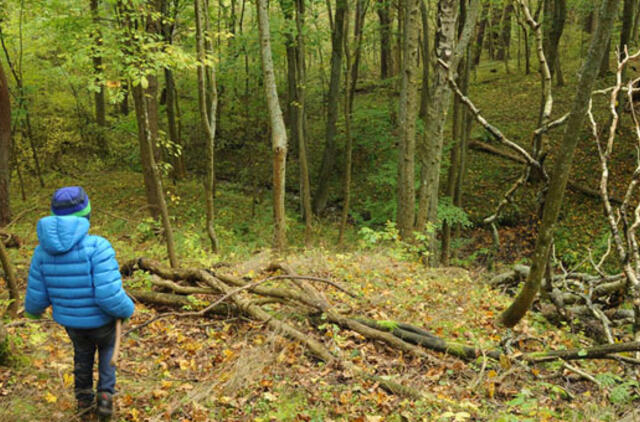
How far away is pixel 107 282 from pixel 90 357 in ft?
2.50

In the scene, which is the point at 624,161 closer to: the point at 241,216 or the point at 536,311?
the point at 536,311

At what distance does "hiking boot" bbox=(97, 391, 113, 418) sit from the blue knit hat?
142 centimetres

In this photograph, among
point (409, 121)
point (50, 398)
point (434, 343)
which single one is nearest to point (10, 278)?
Answer: point (50, 398)

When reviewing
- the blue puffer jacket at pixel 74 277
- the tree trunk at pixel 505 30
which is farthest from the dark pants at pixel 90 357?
the tree trunk at pixel 505 30

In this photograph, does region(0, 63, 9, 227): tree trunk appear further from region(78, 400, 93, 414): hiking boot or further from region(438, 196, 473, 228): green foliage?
region(438, 196, 473, 228): green foliage

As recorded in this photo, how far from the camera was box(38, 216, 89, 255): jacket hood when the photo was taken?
2961 mm

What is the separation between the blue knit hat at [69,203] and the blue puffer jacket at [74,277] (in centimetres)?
8

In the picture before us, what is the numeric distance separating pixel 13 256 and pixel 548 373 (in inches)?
374

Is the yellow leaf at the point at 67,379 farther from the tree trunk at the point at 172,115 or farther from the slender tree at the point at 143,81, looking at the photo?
the tree trunk at the point at 172,115

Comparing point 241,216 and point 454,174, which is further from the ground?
point 454,174

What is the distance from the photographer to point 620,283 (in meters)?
6.34

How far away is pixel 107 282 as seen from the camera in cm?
307

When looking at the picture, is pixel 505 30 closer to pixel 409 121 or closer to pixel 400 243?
pixel 409 121

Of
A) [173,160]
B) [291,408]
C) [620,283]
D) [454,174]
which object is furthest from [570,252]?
[173,160]
